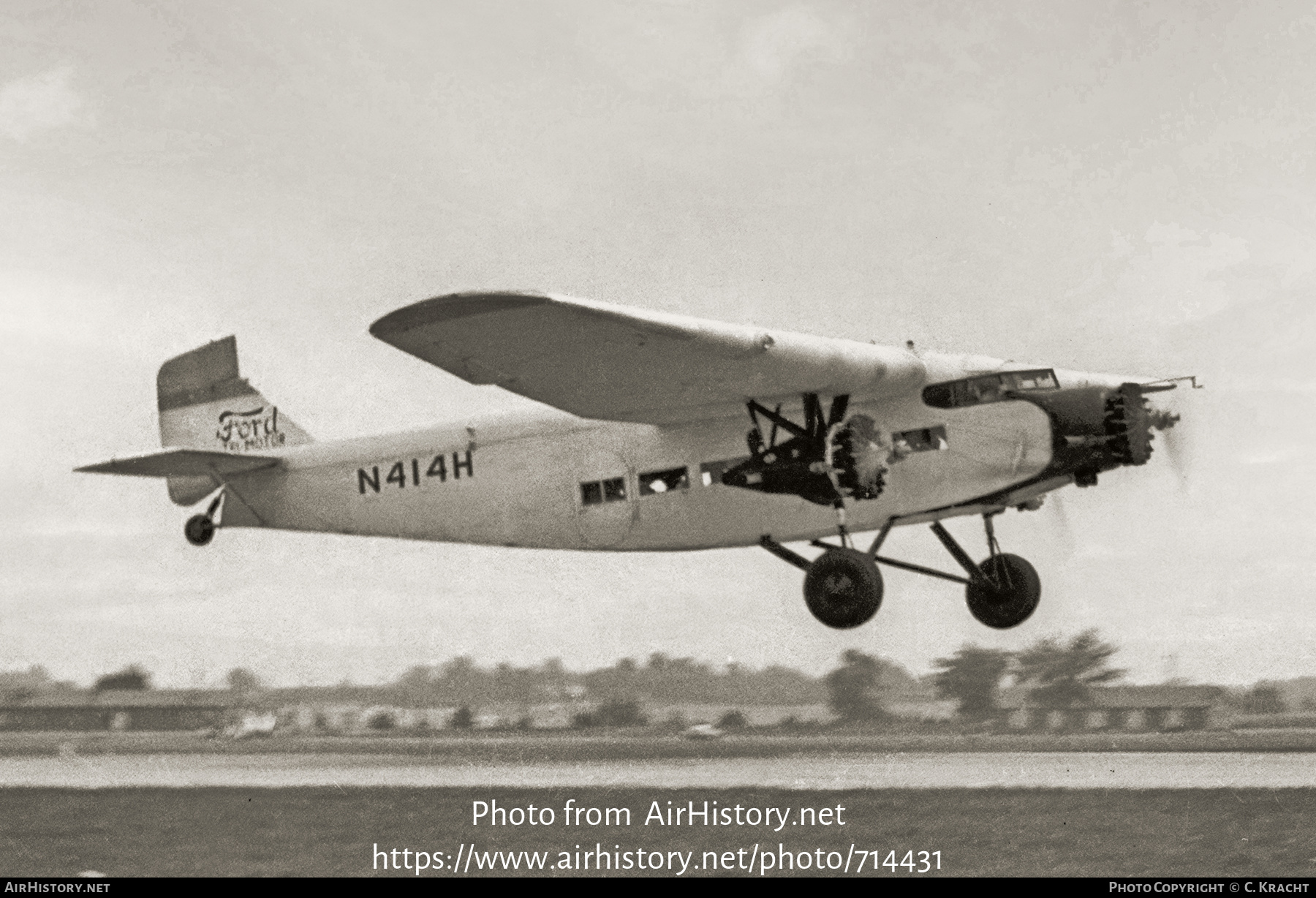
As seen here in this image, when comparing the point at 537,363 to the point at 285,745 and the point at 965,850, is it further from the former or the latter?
the point at 285,745

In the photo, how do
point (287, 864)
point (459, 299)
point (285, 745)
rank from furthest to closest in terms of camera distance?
1. point (285, 745)
2. point (287, 864)
3. point (459, 299)

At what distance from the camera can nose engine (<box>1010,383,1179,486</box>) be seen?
16078mm

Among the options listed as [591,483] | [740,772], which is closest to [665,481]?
[591,483]

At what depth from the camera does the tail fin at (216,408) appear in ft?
67.7

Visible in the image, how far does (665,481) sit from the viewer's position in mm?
17312

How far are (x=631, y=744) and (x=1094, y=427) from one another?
13126 mm

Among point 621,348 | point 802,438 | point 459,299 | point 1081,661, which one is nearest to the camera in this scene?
point 459,299

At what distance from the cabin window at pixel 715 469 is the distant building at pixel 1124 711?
10134 millimetres

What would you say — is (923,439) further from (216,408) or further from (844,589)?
(216,408)

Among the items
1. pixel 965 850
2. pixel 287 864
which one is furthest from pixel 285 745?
pixel 965 850

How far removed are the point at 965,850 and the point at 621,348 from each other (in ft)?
31.0

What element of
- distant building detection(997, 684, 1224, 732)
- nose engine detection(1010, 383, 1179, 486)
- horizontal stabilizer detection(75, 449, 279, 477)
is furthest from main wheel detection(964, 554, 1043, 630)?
horizontal stabilizer detection(75, 449, 279, 477)

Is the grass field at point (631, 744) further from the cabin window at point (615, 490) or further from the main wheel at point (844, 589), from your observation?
the main wheel at point (844, 589)
